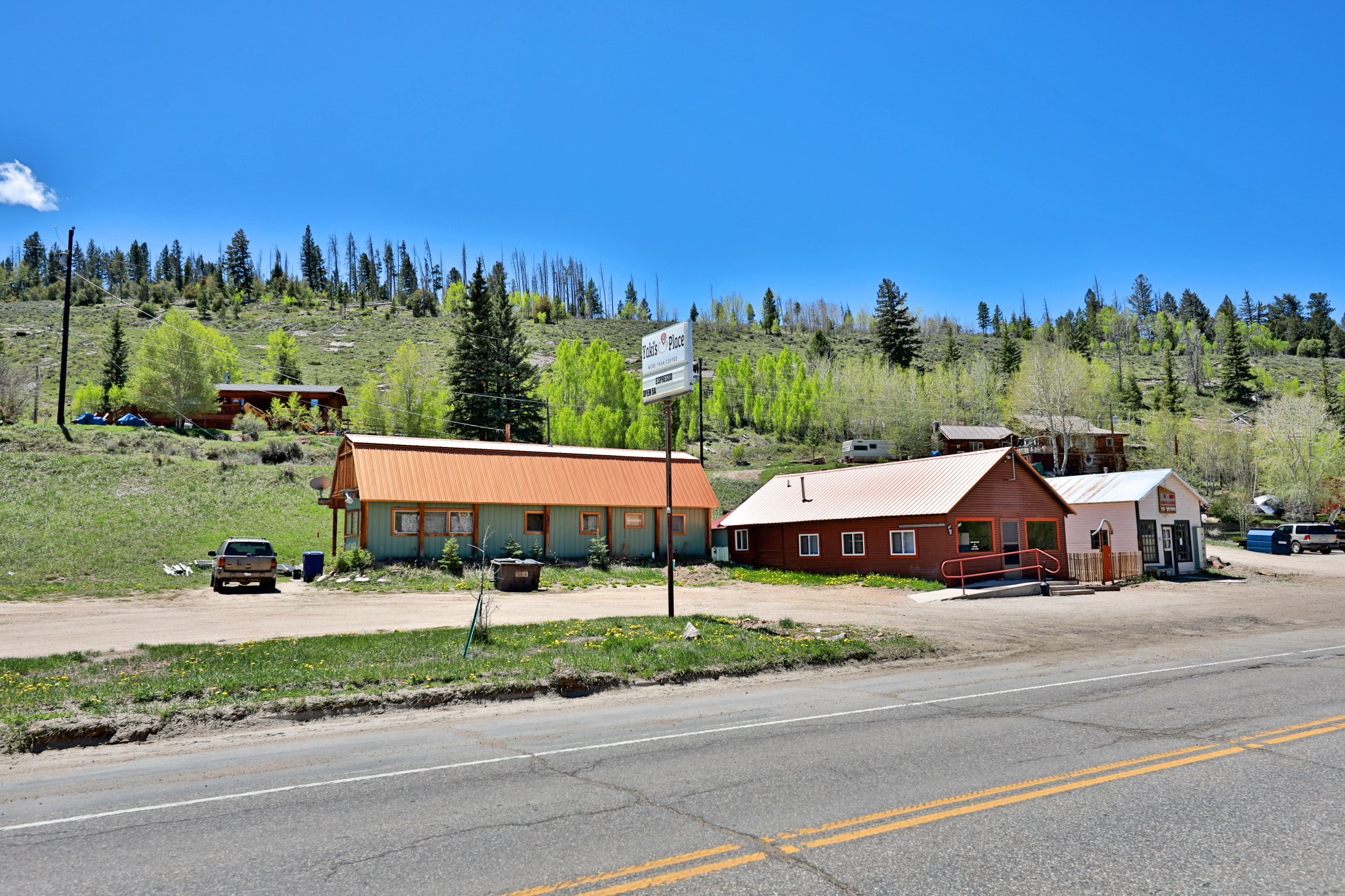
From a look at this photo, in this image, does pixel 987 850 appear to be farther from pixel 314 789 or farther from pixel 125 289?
pixel 125 289

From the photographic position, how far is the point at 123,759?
8.30 metres

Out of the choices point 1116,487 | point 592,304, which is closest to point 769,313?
point 592,304

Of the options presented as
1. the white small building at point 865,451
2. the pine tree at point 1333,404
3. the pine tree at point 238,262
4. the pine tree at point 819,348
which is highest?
the pine tree at point 238,262

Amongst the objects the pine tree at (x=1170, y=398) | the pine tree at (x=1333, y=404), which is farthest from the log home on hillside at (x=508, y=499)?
the pine tree at (x=1333, y=404)

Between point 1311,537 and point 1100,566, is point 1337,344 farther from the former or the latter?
point 1100,566

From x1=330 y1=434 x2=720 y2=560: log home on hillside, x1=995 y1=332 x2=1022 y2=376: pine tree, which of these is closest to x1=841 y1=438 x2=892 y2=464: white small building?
x1=995 y1=332 x2=1022 y2=376: pine tree

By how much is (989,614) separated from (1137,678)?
392 inches

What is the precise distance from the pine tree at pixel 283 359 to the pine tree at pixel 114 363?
19267 mm

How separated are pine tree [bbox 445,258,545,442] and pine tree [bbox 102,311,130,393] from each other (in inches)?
1498

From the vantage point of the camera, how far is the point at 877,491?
35125mm

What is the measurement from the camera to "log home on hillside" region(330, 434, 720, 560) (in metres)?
33.1

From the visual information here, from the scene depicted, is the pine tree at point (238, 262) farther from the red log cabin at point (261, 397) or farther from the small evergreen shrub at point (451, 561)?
the small evergreen shrub at point (451, 561)

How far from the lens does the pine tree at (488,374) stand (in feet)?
198

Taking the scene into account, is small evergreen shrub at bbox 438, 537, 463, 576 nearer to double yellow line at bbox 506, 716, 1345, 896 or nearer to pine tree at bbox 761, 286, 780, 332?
double yellow line at bbox 506, 716, 1345, 896
